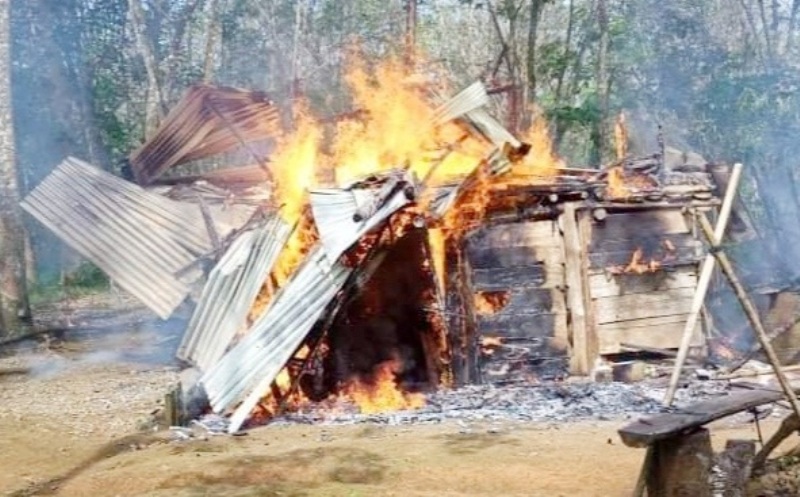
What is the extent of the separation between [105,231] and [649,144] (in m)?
12.9

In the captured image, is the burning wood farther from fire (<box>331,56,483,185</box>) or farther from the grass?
the grass

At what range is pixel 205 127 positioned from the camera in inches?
520

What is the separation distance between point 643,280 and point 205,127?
6699 millimetres

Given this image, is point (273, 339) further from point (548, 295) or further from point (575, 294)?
point (575, 294)

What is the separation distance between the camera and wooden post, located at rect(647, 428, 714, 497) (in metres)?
5.32

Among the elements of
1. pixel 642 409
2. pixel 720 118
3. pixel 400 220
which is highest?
pixel 720 118

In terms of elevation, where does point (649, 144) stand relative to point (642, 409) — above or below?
above

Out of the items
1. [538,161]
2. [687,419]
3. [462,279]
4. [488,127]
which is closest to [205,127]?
[488,127]

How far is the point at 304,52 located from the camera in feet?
92.9

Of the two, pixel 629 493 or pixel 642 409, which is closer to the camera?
pixel 629 493

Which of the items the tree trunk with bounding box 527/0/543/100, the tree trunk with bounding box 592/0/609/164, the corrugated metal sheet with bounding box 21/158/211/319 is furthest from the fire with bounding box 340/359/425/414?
the tree trunk with bounding box 527/0/543/100

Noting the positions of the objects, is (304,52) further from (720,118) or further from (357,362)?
(357,362)

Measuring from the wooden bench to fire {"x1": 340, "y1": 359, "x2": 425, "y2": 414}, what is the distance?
4.32m

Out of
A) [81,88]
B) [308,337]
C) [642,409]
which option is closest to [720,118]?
[642,409]
